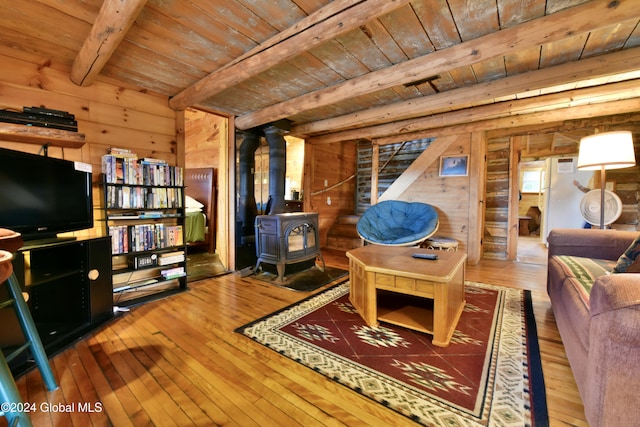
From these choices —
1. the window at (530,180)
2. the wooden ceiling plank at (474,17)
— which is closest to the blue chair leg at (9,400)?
the wooden ceiling plank at (474,17)

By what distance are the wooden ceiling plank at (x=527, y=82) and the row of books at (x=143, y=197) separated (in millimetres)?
2611

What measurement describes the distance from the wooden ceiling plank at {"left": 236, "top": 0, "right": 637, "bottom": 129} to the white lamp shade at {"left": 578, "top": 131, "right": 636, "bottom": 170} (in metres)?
1.27

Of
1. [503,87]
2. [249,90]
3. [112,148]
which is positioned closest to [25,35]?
[112,148]

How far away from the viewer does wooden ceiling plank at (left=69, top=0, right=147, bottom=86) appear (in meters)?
1.49

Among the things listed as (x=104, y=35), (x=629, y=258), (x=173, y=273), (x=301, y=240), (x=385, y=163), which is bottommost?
(x=173, y=273)

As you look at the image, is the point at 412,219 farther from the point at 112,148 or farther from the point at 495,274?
the point at 112,148

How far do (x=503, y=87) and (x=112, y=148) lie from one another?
12.6 feet

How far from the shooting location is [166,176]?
2.69 meters

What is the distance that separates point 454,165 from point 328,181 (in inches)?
92.6

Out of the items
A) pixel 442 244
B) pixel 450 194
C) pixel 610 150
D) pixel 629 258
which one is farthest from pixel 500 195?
pixel 629 258

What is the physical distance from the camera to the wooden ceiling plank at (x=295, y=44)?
5.03 ft

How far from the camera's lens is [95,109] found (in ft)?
8.09

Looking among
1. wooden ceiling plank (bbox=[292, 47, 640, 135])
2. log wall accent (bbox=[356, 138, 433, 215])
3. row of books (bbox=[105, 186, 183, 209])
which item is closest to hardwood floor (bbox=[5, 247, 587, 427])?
row of books (bbox=[105, 186, 183, 209])

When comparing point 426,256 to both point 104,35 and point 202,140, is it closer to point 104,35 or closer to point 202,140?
point 104,35
